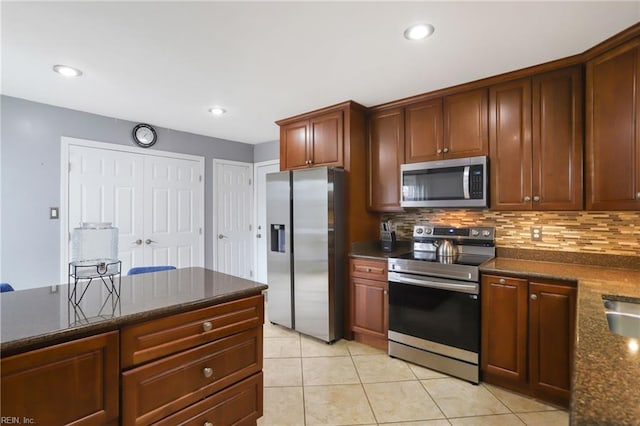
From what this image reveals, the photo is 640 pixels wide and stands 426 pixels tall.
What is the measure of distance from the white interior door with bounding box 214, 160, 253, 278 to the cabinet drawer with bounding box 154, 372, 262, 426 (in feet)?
9.75

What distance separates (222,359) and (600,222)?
2.74 meters

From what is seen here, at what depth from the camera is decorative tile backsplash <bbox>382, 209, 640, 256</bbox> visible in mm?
2156

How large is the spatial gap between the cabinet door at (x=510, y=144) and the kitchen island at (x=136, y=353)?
2.00m

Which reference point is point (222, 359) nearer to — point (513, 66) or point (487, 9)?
point (487, 9)

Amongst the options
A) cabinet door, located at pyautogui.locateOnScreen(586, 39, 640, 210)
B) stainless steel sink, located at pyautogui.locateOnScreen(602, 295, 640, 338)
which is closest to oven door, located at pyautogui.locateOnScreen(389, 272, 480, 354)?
stainless steel sink, located at pyautogui.locateOnScreen(602, 295, 640, 338)

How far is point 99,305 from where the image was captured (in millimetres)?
1325

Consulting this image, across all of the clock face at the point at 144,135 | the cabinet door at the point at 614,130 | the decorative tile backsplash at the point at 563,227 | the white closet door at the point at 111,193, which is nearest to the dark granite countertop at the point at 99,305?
the white closet door at the point at 111,193

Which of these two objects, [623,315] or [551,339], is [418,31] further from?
[551,339]

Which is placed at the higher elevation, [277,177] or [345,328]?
[277,177]

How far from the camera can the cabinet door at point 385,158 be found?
2.98m

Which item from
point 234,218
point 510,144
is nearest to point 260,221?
point 234,218

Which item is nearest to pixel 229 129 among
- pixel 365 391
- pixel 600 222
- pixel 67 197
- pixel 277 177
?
pixel 277 177

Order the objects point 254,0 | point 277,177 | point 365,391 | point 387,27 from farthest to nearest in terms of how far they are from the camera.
A: 1. point 277,177
2. point 365,391
3. point 387,27
4. point 254,0

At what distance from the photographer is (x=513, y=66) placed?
7.27 ft
